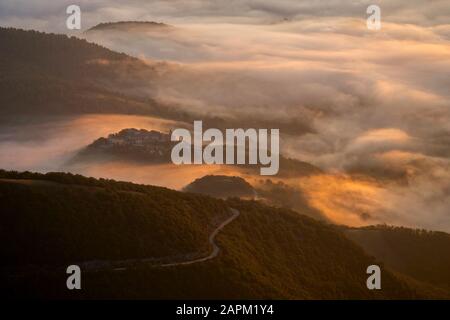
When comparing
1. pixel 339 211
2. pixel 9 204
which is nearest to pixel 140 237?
pixel 9 204

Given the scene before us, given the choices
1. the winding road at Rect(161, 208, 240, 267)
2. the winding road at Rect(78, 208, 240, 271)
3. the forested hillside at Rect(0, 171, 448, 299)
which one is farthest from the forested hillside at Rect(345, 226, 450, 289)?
the winding road at Rect(78, 208, 240, 271)

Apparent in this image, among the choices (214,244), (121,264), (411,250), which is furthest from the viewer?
(411,250)

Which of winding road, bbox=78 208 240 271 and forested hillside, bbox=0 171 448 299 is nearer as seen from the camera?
forested hillside, bbox=0 171 448 299

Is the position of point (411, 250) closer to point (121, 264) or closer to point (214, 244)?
point (214, 244)

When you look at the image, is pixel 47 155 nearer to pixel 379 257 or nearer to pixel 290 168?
pixel 290 168

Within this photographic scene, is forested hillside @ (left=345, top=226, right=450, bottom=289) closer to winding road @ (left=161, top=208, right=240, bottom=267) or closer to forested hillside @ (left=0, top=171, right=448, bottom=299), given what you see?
forested hillside @ (left=0, top=171, right=448, bottom=299)

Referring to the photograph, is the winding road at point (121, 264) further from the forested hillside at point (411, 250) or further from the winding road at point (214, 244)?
the forested hillside at point (411, 250)

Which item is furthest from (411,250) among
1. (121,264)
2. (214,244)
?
(121,264)

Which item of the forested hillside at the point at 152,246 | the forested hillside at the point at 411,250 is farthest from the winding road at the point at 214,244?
the forested hillside at the point at 411,250
